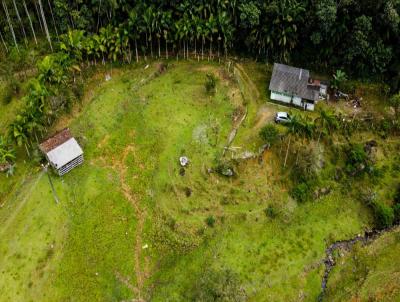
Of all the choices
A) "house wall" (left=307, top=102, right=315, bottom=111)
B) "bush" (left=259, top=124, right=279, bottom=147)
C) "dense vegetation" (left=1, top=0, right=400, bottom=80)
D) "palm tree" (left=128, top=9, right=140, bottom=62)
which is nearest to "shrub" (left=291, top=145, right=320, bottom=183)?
"bush" (left=259, top=124, right=279, bottom=147)

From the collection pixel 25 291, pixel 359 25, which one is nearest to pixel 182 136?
pixel 25 291

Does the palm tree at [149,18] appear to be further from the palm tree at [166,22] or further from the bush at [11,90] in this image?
the bush at [11,90]

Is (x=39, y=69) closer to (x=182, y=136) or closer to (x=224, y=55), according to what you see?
(x=182, y=136)

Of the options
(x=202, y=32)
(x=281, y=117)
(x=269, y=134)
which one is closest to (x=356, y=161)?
(x=281, y=117)

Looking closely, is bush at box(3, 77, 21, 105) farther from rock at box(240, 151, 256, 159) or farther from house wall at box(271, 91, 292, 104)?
house wall at box(271, 91, 292, 104)

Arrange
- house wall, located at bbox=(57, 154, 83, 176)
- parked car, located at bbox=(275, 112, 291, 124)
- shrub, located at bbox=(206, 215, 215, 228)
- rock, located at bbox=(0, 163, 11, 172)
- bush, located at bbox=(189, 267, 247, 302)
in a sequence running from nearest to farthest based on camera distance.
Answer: bush, located at bbox=(189, 267, 247, 302), shrub, located at bbox=(206, 215, 215, 228), house wall, located at bbox=(57, 154, 83, 176), rock, located at bbox=(0, 163, 11, 172), parked car, located at bbox=(275, 112, 291, 124)

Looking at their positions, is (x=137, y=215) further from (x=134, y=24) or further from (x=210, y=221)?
(x=134, y=24)

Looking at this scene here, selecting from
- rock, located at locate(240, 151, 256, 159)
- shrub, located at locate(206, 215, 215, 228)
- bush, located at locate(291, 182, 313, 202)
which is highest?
→ rock, located at locate(240, 151, 256, 159)
